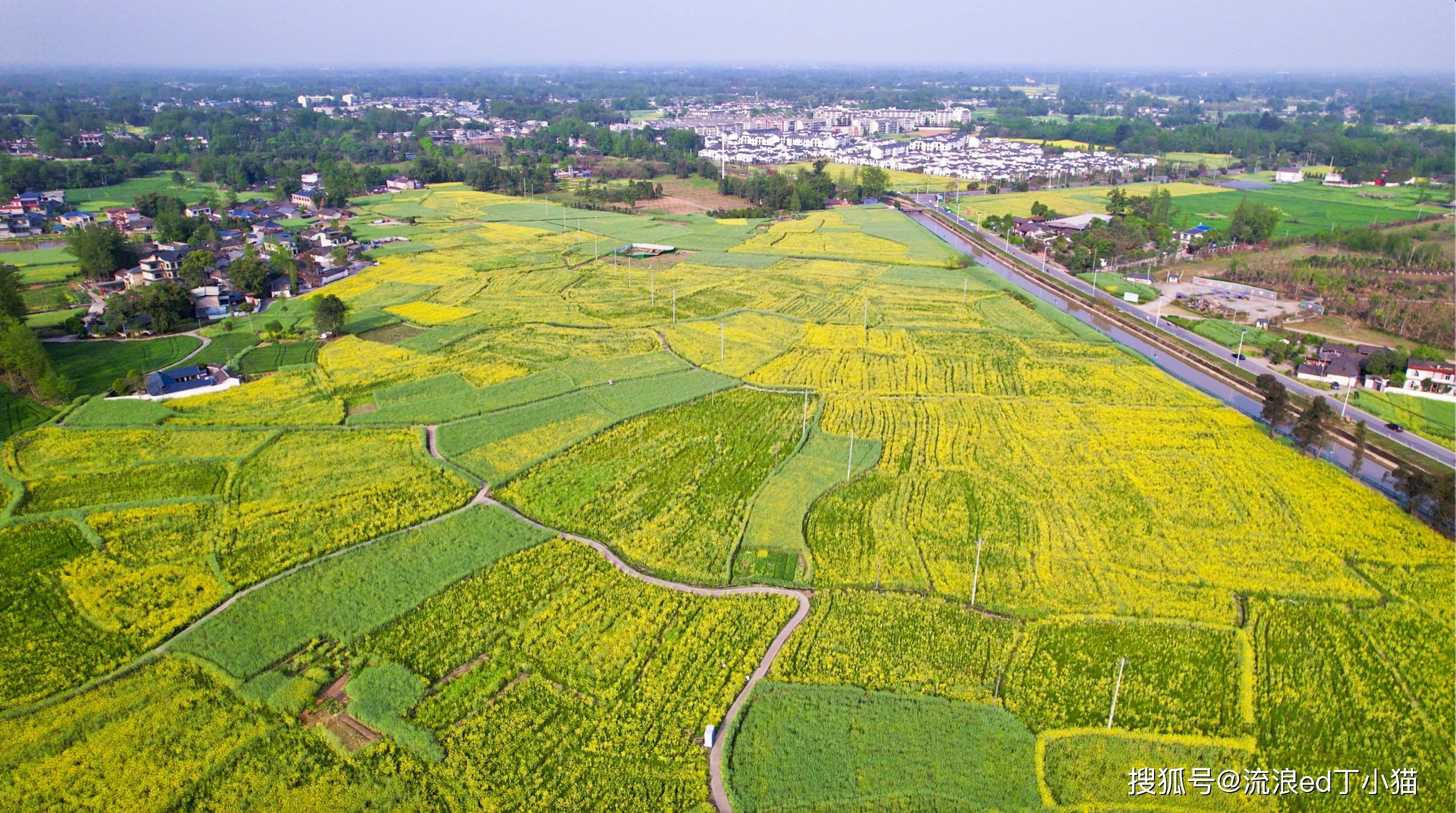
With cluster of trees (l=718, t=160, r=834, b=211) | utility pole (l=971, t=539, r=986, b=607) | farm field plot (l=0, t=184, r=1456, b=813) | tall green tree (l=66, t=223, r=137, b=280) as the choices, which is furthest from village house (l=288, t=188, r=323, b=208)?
utility pole (l=971, t=539, r=986, b=607)

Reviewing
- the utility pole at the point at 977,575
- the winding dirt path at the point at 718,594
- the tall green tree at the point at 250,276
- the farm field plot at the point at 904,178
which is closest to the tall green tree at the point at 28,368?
the tall green tree at the point at 250,276

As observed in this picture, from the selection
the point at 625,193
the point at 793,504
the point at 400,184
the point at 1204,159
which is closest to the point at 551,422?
the point at 793,504

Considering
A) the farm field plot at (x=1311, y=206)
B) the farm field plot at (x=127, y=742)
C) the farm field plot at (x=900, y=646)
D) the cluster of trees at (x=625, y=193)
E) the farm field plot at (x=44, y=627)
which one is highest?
the farm field plot at (x=1311, y=206)

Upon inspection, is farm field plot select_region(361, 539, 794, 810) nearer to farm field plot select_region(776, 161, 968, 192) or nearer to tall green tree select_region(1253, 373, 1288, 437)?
tall green tree select_region(1253, 373, 1288, 437)

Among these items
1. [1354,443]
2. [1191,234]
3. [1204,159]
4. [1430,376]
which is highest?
[1204,159]

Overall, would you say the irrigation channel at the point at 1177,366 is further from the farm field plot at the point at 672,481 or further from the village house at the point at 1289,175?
the village house at the point at 1289,175

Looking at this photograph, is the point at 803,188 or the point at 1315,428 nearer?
the point at 1315,428

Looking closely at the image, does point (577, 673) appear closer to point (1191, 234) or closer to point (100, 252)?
point (100, 252)

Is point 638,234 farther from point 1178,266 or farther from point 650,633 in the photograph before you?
point 650,633
